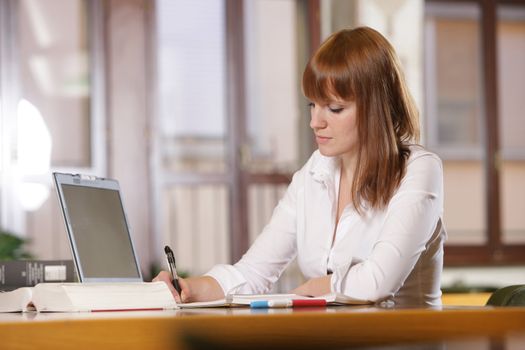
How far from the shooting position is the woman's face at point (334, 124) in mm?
2350

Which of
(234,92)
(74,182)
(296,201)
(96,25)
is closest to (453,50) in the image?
(234,92)

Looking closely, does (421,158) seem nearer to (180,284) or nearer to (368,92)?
(368,92)

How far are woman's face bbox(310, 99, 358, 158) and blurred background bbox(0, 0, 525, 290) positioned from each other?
3.51 m

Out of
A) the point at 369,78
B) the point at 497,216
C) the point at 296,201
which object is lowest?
the point at 497,216

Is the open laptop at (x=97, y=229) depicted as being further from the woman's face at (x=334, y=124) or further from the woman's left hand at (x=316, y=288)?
the woman's face at (x=334, y=124)

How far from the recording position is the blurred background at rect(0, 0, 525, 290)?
5.72 m

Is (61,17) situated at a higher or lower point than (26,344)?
higher

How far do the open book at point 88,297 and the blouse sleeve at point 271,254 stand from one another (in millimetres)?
573

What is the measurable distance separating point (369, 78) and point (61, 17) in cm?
382

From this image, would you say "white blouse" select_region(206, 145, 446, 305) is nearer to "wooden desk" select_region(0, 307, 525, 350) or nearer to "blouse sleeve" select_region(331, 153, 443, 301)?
"blouse sleeve" select_region(331, 153, 443, 301)

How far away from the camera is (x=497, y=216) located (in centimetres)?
663

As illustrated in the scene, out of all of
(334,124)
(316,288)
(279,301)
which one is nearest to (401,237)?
(316,288)

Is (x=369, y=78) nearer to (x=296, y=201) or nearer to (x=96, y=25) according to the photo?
(x=296, y=201)

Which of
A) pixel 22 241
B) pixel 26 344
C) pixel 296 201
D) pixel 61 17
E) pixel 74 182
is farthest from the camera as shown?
pixel 61 17
